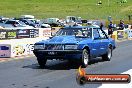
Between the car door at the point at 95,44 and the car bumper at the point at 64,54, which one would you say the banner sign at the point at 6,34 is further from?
the car bumper at the point at 64,54

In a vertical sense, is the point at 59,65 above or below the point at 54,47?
below

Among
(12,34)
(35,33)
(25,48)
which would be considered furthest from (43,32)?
(25,48)

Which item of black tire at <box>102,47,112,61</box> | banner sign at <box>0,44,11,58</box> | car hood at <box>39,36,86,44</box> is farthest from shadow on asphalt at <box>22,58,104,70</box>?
banner sign at <box>0,44,11,58</box>

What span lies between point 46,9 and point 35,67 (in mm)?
83661

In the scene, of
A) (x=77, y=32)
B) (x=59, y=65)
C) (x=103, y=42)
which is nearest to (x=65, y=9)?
(x=103, y=42)

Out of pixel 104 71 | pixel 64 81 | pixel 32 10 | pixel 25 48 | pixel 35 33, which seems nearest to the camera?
pixel 64 81

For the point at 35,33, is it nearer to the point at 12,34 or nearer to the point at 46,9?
the point at 12,34

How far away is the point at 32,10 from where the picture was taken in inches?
3863

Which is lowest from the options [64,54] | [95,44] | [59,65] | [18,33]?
[59,65]

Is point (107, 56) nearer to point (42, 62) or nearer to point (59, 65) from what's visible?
point (59, 65)

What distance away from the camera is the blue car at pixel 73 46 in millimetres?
16391

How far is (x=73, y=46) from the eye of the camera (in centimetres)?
1638

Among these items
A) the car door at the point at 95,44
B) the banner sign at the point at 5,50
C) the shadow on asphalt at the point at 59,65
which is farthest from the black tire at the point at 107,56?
the banner sign at the point at 5,50

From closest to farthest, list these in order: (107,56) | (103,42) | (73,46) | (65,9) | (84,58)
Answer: (73,46)
(84,58)
(103,42)
(107,56)
(65,9)
